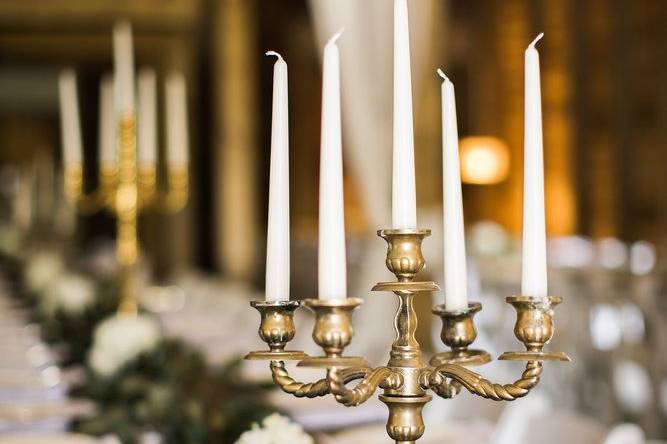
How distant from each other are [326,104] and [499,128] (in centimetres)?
873

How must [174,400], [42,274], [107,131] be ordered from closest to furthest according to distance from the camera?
1. [174,400]
2. [107,131]
3. [42,274]

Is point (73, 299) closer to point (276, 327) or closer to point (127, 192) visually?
point (127, 192)

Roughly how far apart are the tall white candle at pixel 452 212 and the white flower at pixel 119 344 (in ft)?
5.58

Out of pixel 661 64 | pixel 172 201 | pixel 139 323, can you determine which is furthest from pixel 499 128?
pixel 139 323

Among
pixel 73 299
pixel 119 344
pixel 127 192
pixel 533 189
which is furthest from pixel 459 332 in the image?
pixel 73 299

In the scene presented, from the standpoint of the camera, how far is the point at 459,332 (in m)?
1.05

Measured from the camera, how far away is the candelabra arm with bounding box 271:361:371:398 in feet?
3.18

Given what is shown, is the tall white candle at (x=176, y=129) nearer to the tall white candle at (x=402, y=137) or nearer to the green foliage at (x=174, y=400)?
the green foliage at (x=174, y=400)

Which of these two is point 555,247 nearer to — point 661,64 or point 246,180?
point 661,64

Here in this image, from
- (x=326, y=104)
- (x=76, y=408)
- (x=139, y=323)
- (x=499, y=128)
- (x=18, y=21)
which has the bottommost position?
(x=76, y=408)

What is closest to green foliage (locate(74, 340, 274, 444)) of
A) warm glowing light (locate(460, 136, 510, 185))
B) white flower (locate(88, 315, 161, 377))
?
white flower (locate(88, 315, 161, 377))

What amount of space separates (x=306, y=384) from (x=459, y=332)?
0.17 meters

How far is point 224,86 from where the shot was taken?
10141 mm

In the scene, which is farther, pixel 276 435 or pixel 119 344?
pixel 119 344
